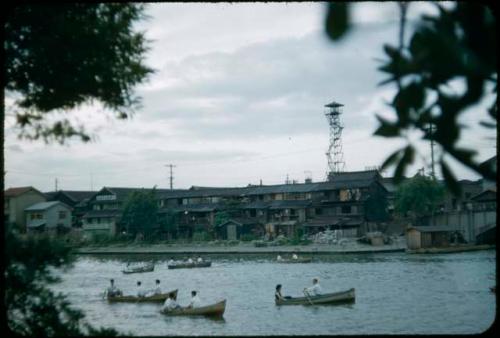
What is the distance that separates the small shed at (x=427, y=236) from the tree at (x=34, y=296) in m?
34.9

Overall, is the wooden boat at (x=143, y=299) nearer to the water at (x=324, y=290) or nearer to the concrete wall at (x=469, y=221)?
the water at (x=324, y=290)

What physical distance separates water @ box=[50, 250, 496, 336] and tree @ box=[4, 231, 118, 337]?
490cm

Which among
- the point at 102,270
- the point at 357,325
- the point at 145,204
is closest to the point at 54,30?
the point at 357,325

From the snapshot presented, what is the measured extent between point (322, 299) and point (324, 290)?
145 inches

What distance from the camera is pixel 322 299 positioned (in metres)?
20.2

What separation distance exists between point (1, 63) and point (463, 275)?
26.3 meters

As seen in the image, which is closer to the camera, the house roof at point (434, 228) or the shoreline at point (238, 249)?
the house roof at point (434, 228)

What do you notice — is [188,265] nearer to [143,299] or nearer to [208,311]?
[143,299]

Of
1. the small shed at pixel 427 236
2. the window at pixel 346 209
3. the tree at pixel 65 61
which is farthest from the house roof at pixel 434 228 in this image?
the tree at pixel 65 61

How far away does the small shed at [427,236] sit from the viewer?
36812mm

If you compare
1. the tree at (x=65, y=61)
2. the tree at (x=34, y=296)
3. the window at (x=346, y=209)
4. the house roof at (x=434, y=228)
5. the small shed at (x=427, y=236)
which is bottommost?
the small shed at (x=427, y=236)

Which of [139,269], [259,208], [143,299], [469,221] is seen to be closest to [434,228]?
[469,221]

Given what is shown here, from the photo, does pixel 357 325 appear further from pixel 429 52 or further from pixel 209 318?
pixel 429 52

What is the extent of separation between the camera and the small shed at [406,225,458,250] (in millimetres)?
36812
